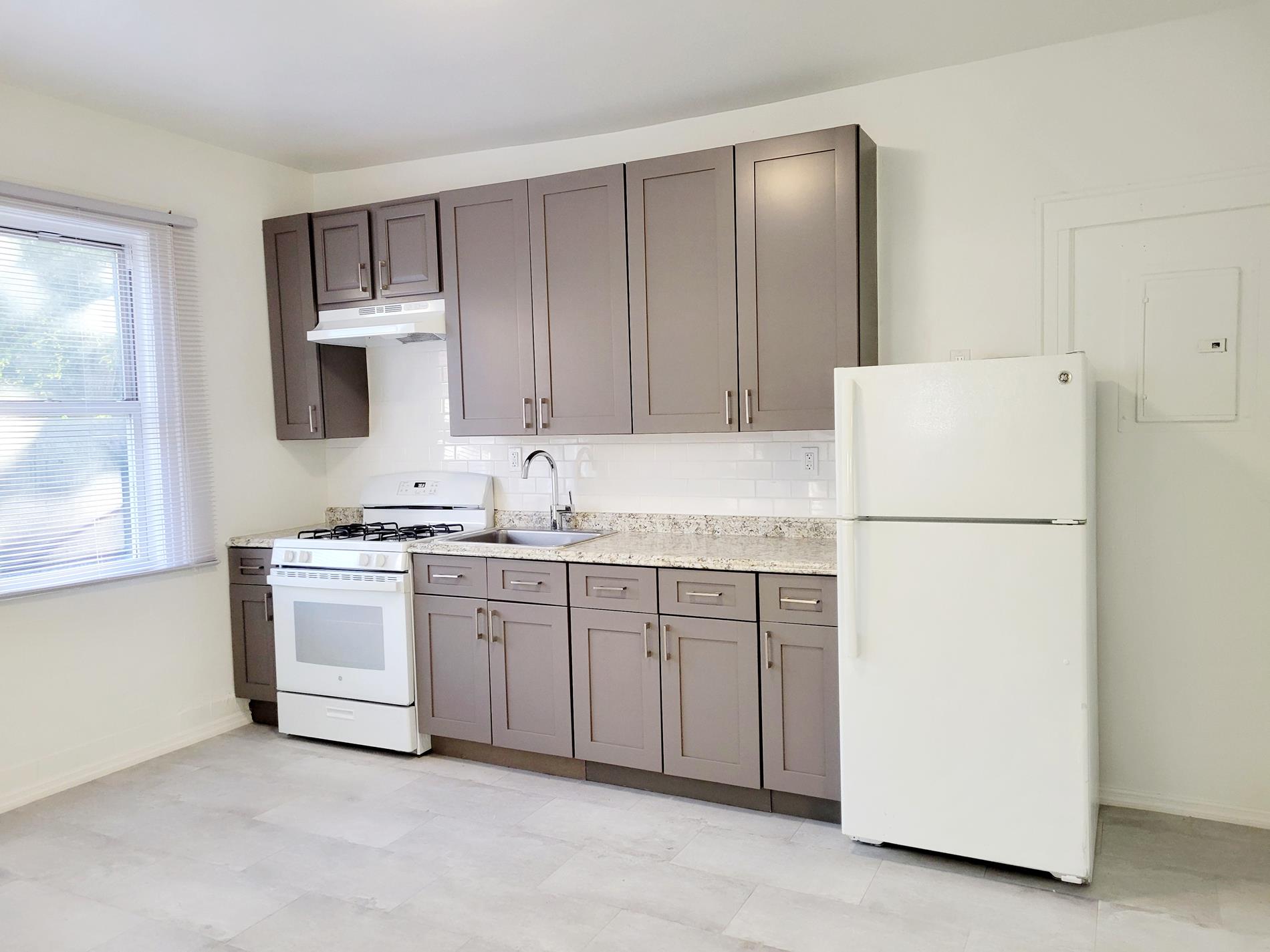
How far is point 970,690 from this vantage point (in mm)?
2559

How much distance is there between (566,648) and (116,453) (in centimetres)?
203

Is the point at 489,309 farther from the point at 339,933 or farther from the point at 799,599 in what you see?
the point at 339,933

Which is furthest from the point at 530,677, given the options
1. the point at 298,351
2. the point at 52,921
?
the point at 298,351

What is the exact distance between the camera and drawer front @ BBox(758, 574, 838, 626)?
2.91 m

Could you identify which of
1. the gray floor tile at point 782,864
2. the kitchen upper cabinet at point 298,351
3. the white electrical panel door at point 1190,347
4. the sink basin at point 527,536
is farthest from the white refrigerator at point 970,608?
the kitchen upper cabinet at point 298,351

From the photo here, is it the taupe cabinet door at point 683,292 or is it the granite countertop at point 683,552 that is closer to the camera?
the granite countertop at point 683,552

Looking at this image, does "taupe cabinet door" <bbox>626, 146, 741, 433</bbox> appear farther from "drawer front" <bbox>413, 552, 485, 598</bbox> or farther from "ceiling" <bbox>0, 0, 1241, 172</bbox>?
"drawer front" <bbox>413, 552, 485, 598</bbox>

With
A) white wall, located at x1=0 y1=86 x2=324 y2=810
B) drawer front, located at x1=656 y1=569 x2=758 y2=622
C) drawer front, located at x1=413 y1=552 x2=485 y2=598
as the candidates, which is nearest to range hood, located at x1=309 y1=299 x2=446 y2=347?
white wall, located at x1=0 y1=86 x2=324 y2=810

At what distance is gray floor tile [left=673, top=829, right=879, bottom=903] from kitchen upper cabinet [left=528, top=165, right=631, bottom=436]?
1550 mm

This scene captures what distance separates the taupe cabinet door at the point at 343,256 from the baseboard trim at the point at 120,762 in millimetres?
2010

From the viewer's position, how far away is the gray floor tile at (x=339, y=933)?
7.70 ft

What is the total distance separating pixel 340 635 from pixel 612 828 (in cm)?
152

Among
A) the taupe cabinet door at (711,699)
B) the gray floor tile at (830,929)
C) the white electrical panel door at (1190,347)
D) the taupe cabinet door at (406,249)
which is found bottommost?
the gray floor tile at (830,929)

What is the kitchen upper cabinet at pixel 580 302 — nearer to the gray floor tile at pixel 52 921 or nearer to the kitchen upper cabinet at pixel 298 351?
the kitchen upper cabinet at pixel 298 351
